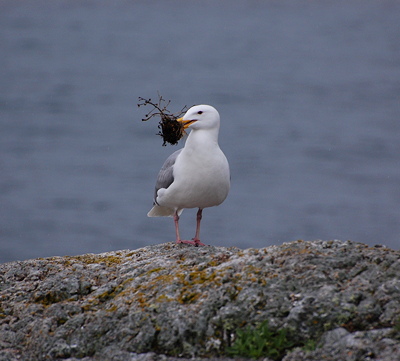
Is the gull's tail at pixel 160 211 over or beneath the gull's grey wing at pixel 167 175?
beneath

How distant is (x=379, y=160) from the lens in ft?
233

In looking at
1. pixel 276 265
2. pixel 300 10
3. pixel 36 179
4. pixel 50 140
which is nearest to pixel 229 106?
pixel 50 140

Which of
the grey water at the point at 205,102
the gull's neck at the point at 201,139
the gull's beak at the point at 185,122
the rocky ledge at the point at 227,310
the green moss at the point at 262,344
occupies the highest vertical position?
the grey water at the point at 205,102

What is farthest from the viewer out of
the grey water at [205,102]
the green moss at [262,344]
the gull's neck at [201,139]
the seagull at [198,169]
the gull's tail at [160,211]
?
the grey water at [205,102]

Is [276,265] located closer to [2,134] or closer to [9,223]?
[9,223]

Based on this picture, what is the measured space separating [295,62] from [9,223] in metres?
64.3

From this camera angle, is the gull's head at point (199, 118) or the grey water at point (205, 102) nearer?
the gull's head at point (199, 118)

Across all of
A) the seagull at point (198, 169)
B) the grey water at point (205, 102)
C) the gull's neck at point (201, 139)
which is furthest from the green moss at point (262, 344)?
the grey water at point (205, 102)

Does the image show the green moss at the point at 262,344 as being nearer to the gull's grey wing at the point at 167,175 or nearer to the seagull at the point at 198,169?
the seagull at the point at 198,169

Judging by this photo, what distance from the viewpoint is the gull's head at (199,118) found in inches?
390

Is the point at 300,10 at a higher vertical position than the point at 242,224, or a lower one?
higher

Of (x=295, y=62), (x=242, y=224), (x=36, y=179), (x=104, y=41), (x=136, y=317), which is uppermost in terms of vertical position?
(x=104, y=41)

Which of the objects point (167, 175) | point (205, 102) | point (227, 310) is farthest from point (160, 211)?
point (205, 102)

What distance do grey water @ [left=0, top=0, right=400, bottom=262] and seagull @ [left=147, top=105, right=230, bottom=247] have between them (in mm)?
31343
